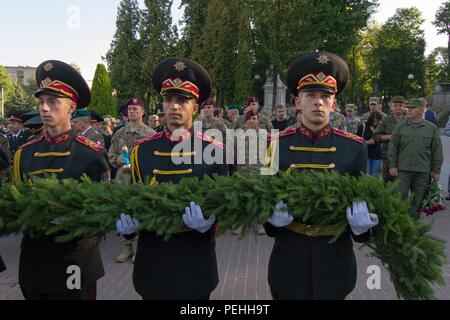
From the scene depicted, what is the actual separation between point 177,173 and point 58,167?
0.78m

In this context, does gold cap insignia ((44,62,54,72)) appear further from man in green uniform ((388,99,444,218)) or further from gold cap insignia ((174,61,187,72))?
man in green uniform ((388,99,444,218))

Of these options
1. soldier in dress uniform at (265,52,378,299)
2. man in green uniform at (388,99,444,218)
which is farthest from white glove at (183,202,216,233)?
Answer: man in green uniform at (388,99,444,218)

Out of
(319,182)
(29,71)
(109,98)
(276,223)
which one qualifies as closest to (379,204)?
(319,182)

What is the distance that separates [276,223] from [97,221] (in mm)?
946

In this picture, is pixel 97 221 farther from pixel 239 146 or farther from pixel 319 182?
pixel 239 146

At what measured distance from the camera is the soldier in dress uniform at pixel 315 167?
9.37 feet

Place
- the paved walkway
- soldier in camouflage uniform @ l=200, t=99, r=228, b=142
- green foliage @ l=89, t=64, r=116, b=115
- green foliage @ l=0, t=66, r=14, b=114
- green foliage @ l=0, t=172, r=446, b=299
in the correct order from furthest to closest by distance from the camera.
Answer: green foliage @ l=0, t=66, r=14, b=114 < green foliage @ l=89, t=64, r=116, b=115 < soldier in camouflage uniform @ l=200, t=99, r=228, b=142 < the paved walkway < green foliage @ l=0, t=172, r=446, b=299

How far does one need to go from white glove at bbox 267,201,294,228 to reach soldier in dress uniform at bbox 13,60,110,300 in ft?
3.77

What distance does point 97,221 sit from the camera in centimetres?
261

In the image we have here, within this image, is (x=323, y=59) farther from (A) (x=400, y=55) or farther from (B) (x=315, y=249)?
(A) (x=400, y=55)

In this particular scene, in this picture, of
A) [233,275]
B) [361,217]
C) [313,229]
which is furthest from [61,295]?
[233,275]

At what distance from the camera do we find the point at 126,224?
260cm

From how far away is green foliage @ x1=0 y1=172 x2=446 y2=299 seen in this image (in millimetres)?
2396

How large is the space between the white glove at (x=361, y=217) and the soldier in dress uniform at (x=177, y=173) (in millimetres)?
737
